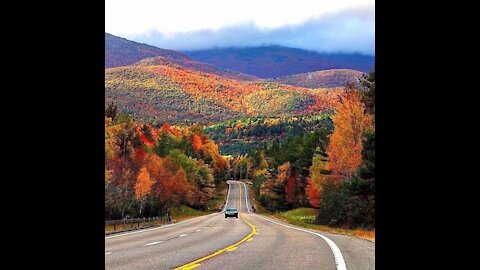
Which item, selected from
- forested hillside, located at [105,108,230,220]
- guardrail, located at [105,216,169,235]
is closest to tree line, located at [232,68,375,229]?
guardrail, located at [105,216,169,235]

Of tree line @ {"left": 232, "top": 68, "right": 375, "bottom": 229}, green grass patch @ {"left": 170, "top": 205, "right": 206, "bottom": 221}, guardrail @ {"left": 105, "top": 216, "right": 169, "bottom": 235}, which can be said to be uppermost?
tree line @ {"left": 232, "top": 68, "right": 375, "bottom": 229}

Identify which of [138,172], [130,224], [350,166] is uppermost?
[350,166]

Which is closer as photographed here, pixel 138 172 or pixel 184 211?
pixel 138 172

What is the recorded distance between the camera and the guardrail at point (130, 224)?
3536cm

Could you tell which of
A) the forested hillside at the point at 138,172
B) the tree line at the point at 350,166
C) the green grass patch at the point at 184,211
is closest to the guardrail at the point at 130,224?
the forested hillside at the point at 138,172

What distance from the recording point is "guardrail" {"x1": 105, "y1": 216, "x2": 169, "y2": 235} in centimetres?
3536

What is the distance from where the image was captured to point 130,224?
146 ft

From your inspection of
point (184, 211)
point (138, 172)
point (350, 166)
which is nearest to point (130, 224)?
point (350, 166)

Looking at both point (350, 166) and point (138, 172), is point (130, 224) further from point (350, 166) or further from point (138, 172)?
point (138, 172)

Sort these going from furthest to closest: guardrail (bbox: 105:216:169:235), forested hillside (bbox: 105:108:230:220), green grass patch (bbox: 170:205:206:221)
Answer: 1. green grass patch (bbox: 170:205:206:221)
2. forested hillside (bbox: 105:108:230:220)
3. guardrail (bbox: 105:216:169:235)

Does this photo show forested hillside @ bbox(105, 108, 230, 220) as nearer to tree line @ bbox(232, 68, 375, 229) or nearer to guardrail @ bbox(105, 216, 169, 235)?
guardrail @ bbox(105, 216, 169, 235)

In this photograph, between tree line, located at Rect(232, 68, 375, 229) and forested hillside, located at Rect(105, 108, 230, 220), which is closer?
tree line, located at Rect(232, 68, 375, 229)
